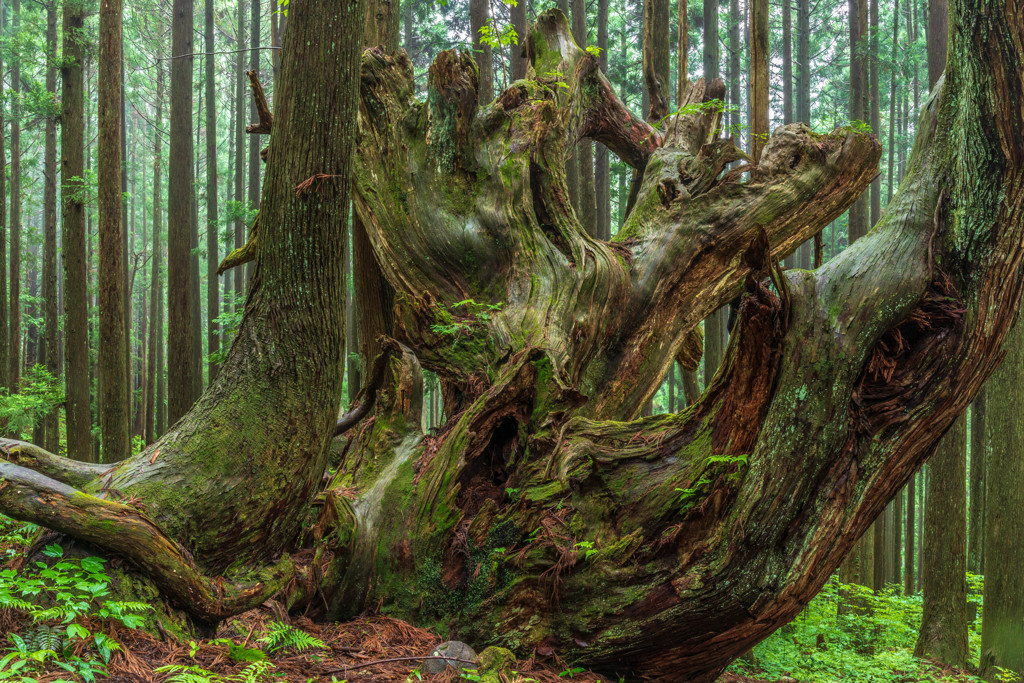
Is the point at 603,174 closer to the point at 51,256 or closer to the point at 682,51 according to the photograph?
the point at 682,51

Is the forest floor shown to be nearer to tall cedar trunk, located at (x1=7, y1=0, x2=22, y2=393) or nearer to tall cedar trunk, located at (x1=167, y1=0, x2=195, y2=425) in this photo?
tall cedar trunk, located at (x1=167, y1=0, x2=195, y2=425)

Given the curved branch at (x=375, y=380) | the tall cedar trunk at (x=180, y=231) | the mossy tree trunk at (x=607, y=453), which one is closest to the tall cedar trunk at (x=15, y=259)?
the tall cedar trunk at (x=180, y=231)

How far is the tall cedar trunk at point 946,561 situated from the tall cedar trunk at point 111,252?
1008 centimetres

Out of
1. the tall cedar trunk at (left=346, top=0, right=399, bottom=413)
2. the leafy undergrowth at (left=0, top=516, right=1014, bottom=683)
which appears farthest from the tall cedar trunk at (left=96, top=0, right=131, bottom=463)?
the tall cedar trunk at (left=346, top=0, right=399, bottom=413)

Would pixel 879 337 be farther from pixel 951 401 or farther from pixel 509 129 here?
pixel 509 129

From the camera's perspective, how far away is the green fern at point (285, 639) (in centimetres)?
371

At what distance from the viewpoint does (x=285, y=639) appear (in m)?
3.83

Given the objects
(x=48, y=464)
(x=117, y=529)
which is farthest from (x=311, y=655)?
(x=48, y=464)

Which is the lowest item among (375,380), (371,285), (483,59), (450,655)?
(450,655)

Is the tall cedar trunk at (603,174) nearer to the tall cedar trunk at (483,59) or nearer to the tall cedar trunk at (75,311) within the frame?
the tall cedar trunk at (483,59)

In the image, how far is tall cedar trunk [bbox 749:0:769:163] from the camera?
23.9 ft

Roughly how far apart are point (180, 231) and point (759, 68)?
33.5ft

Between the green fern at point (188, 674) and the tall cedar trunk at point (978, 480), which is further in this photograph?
the tall cedar trunk at point (978, 480)

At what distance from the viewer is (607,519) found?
426 centimetres
